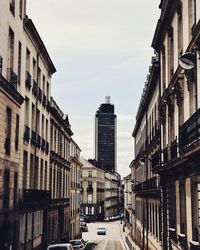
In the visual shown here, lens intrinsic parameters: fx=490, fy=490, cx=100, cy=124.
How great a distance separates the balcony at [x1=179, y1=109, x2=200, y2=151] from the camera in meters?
14.9

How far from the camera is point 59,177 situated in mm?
55812

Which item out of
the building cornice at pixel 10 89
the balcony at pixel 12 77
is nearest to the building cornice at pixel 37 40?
the balcony at pixel 12 77

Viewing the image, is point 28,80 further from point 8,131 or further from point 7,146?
point 7,146

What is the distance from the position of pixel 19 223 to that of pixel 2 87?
1021cm

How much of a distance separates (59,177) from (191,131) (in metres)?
41.1

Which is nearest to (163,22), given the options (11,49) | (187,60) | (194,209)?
(11,49)

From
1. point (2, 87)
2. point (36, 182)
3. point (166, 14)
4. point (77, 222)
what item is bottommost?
point (77, 222)

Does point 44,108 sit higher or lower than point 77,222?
higher

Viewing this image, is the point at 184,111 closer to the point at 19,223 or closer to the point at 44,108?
the point at 19,223

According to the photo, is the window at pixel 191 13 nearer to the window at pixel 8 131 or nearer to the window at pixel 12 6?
the window at pixel 8 131

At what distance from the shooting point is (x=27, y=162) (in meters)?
35.8

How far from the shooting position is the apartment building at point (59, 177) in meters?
49.0

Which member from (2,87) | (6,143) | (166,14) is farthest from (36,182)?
(166,14)

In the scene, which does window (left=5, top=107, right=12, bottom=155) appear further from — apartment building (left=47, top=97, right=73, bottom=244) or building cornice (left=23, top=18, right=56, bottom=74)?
apartment building (left=47, top=97, right=73, bottom=244)
